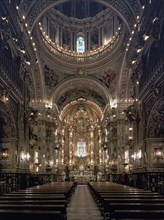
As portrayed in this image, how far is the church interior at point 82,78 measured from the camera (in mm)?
18978

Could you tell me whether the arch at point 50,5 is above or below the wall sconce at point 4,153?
above

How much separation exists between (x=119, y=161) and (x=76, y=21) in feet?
53.2

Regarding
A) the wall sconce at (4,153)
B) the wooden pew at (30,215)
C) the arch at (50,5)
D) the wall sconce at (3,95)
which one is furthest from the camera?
the arch at (50,5)

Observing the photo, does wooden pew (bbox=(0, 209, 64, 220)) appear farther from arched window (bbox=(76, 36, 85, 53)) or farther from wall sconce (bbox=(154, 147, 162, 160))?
arched window (bbox=(76, 36, 85, 53))

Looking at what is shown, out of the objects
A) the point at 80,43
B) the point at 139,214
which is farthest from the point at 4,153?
the point at 80,43

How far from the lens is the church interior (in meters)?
19.0

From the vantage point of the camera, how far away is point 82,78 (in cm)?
3962

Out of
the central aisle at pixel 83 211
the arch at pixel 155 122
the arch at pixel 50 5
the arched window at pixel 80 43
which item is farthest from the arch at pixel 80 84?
the central aisle at pixel 83 211

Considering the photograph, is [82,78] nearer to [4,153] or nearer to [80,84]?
[80,84]

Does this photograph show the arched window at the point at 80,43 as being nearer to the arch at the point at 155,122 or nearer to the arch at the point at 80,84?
the arch at the point at 80,84

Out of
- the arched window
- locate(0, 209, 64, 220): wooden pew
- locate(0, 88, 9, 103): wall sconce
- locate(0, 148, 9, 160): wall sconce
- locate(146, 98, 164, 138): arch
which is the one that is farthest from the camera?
the arched window

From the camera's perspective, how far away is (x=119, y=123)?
38375 mm

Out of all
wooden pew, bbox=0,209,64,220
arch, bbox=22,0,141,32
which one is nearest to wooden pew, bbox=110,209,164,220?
wooden pew, bbox=0,209,64,220

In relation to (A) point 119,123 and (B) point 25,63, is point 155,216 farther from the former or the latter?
(A) point 119,123
